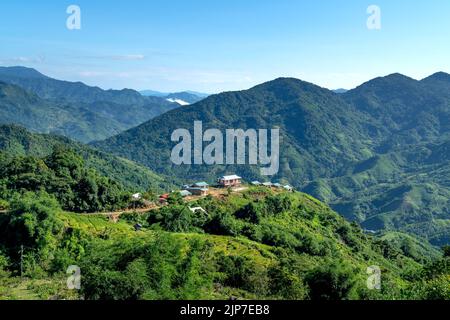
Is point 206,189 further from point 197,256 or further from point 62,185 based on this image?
point 197,256

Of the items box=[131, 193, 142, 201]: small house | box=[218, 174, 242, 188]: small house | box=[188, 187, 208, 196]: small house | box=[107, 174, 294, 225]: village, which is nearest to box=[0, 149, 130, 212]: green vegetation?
box=[131, 193, 142, 201]: small house

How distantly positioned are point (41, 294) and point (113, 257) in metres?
5.11

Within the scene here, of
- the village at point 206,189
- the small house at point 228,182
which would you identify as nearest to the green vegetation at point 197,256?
the village at point 206,189

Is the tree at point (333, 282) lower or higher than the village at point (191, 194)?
higher

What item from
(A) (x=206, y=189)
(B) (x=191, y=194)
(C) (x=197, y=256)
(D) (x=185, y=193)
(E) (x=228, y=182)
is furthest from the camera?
(E) (x=228, y=182)

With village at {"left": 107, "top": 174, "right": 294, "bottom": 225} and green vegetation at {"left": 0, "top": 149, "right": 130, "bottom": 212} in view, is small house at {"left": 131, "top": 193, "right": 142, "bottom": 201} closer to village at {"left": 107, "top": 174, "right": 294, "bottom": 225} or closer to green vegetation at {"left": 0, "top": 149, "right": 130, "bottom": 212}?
village at {"left": 107, "top": 174, "right": 294, "bottom": 225}

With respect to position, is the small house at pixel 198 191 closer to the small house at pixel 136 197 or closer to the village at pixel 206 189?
the village at pixel 206 189

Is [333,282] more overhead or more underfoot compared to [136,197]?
more overhead

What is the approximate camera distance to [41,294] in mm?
23281

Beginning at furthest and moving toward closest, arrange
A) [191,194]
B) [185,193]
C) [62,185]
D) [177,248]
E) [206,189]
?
1. [206,189]
2. [191,194]
3. [185,193]
4. [62,185]
5. [177,248]

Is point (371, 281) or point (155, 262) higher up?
point (155, 262)

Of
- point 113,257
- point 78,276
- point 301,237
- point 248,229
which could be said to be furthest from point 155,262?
point 301,237

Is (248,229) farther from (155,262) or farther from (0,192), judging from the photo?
(155,262)

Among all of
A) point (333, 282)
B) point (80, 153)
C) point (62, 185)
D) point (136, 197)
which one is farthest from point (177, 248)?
point (80, 153)
